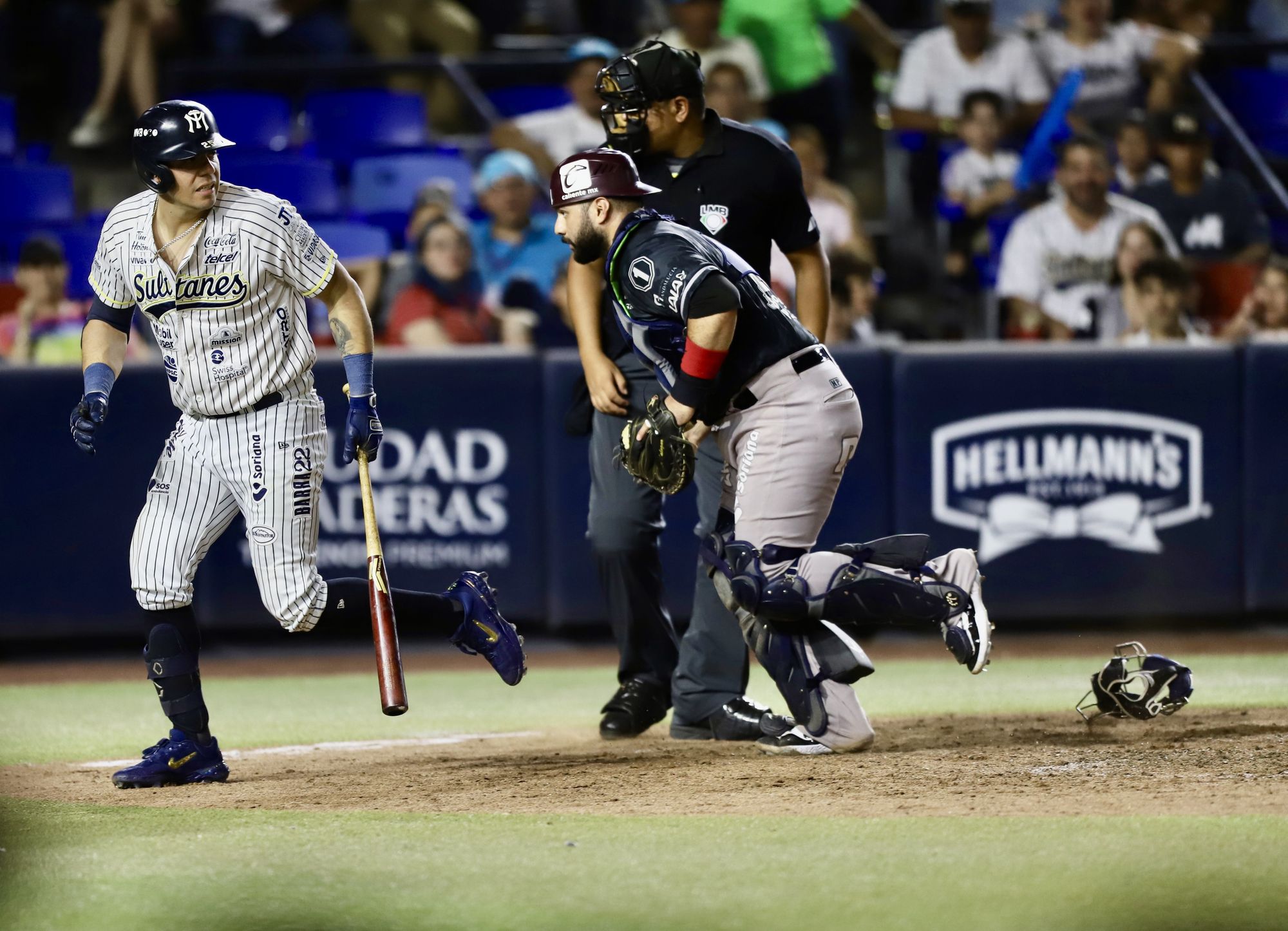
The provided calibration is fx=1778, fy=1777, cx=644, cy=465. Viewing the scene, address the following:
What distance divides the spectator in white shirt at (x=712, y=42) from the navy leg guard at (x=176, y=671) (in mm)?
6578

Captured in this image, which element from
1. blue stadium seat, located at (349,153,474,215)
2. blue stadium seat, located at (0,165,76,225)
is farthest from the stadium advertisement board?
blue stadium seat, located at (0,165,76,225)

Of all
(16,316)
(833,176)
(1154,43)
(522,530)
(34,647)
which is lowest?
(34,647)

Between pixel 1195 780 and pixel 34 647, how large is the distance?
614cm

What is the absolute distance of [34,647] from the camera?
29.0 ft

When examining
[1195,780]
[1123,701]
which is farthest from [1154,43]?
[1195,780]

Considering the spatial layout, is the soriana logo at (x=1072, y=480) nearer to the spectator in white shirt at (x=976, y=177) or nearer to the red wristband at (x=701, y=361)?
the spectator in white shirt at (x=976, y=177)

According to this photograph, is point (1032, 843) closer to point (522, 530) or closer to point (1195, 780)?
point (1195, 780)

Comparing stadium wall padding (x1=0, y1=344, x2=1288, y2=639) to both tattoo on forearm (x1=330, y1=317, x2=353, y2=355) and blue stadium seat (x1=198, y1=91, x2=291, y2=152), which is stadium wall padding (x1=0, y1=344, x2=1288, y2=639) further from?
blue stadium seat (x1=198, y1=91, x2=291, y2=152)

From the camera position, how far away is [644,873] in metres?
3.70

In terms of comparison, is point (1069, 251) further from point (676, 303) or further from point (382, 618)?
point (382, 618)

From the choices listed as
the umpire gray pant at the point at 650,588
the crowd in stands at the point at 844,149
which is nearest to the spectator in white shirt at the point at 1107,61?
the crowd in stands at the point at 844,149

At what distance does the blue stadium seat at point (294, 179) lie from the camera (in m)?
10.9

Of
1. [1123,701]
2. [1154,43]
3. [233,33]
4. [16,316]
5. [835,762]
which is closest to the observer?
[835,762]

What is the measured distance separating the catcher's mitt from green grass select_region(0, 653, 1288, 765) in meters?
1.54
